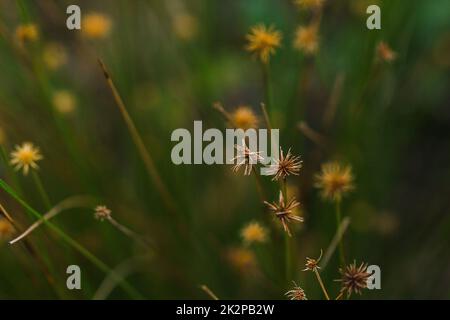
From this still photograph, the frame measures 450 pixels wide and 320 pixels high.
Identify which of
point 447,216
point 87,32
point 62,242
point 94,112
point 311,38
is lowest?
point 62,242

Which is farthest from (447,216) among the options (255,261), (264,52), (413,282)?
(264,52)

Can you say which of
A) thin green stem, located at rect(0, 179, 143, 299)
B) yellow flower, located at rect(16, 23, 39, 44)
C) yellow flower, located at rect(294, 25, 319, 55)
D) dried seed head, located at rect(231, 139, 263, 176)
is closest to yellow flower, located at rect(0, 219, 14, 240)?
thin green stem, located at rect(0, 179, 143, 299)

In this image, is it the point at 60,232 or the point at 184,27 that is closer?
the point at 60,232

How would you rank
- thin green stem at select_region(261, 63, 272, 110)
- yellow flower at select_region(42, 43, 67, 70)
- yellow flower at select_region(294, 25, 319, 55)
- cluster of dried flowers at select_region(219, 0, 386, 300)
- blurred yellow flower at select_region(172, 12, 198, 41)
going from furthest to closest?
blurred yellow flower at select_region(172, 12, 198, 41) < yellow flower at select_region(42, 43, 67, 70) < yellow flower at select_region(294, 25, 319, 55) < thin green stem at select_region(261, 63, 272, 110) < cluster of dried flowers at select_region(219, 0, 386, 300)

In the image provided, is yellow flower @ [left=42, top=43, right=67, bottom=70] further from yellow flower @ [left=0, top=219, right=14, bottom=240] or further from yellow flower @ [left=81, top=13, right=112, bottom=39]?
yellow flower @ [left=0, top=219, right=14, bottom=240]

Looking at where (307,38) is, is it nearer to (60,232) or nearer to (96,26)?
(96,26)

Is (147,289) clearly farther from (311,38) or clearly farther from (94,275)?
(311,38)

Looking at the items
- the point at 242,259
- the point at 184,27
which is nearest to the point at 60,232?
the point at 242,259

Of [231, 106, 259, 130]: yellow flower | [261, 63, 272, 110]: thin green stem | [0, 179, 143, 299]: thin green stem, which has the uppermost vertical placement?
[261, 63, 272, 110]: thin green stem
